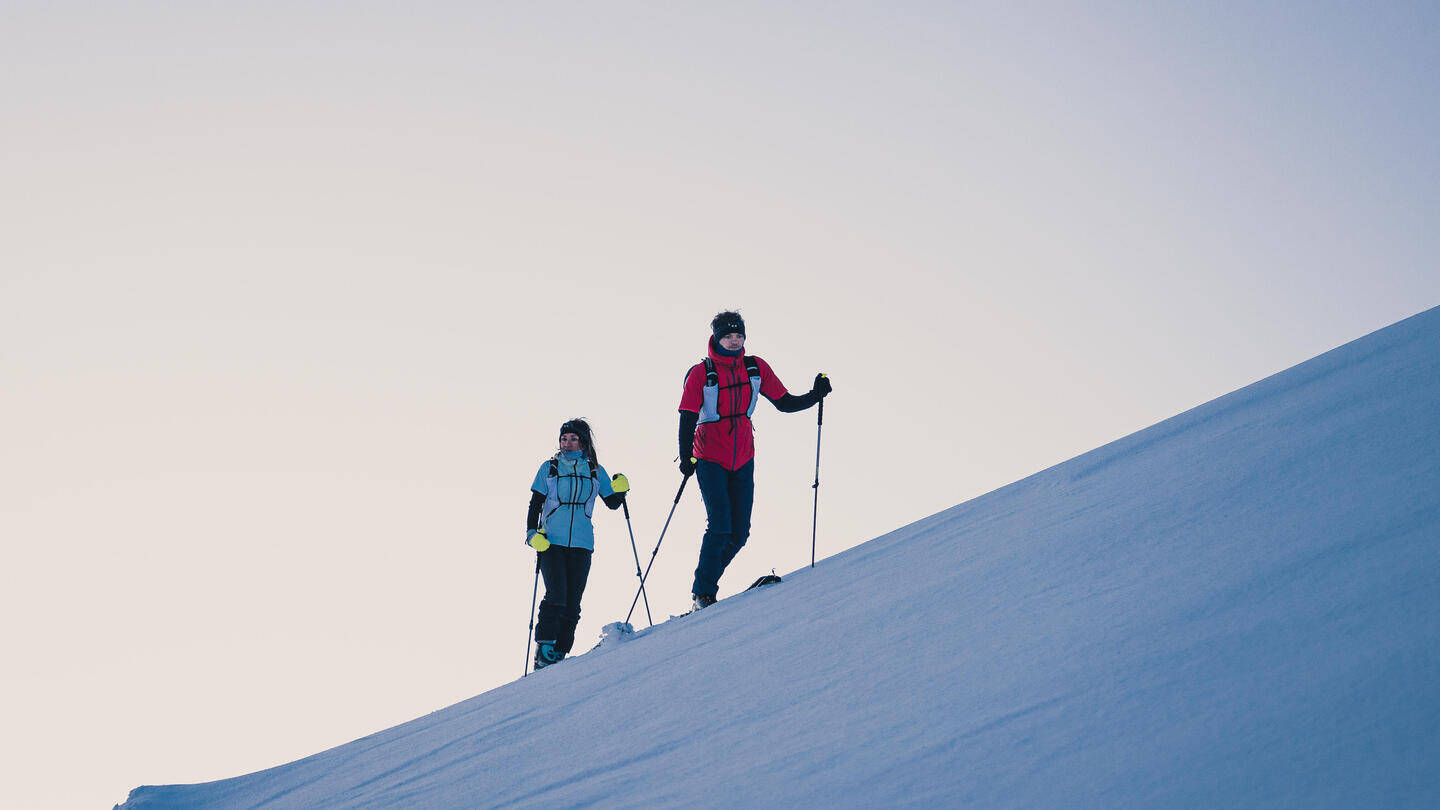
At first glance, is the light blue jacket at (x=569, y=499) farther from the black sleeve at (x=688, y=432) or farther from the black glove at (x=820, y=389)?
the black glove at (x=820, y=389)

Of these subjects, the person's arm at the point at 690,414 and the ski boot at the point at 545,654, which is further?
the ski boot at the point at 545,654

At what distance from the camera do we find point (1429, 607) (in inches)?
70.8

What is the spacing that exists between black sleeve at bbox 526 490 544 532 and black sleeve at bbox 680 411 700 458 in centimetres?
130

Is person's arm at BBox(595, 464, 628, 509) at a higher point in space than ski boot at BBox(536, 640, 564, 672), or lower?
higher

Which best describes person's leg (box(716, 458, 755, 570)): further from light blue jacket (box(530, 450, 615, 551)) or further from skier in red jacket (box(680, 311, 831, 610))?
light blue jacket (box(530, 450, 615, 551))

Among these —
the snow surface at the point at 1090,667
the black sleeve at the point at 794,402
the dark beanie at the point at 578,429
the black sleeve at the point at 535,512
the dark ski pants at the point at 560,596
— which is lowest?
the snow surface at the point at 1090,667

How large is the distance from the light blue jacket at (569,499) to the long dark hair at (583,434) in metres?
0.04

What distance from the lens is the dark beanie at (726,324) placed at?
659 cm

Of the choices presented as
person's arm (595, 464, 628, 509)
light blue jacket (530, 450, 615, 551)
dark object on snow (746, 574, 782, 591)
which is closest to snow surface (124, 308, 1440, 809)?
dark object on snow (746, 574, 782, 591)

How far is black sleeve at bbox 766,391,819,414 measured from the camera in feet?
23.0

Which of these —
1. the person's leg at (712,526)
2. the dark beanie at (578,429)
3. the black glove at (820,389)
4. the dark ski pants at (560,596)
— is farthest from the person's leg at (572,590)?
the black glove at (820,389)

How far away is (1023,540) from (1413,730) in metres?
2.32

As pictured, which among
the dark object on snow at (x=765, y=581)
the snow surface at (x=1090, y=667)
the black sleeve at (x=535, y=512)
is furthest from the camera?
the black sleeve at (x=535, y=512)

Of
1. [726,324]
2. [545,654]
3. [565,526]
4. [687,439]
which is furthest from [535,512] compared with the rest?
[726,324]
